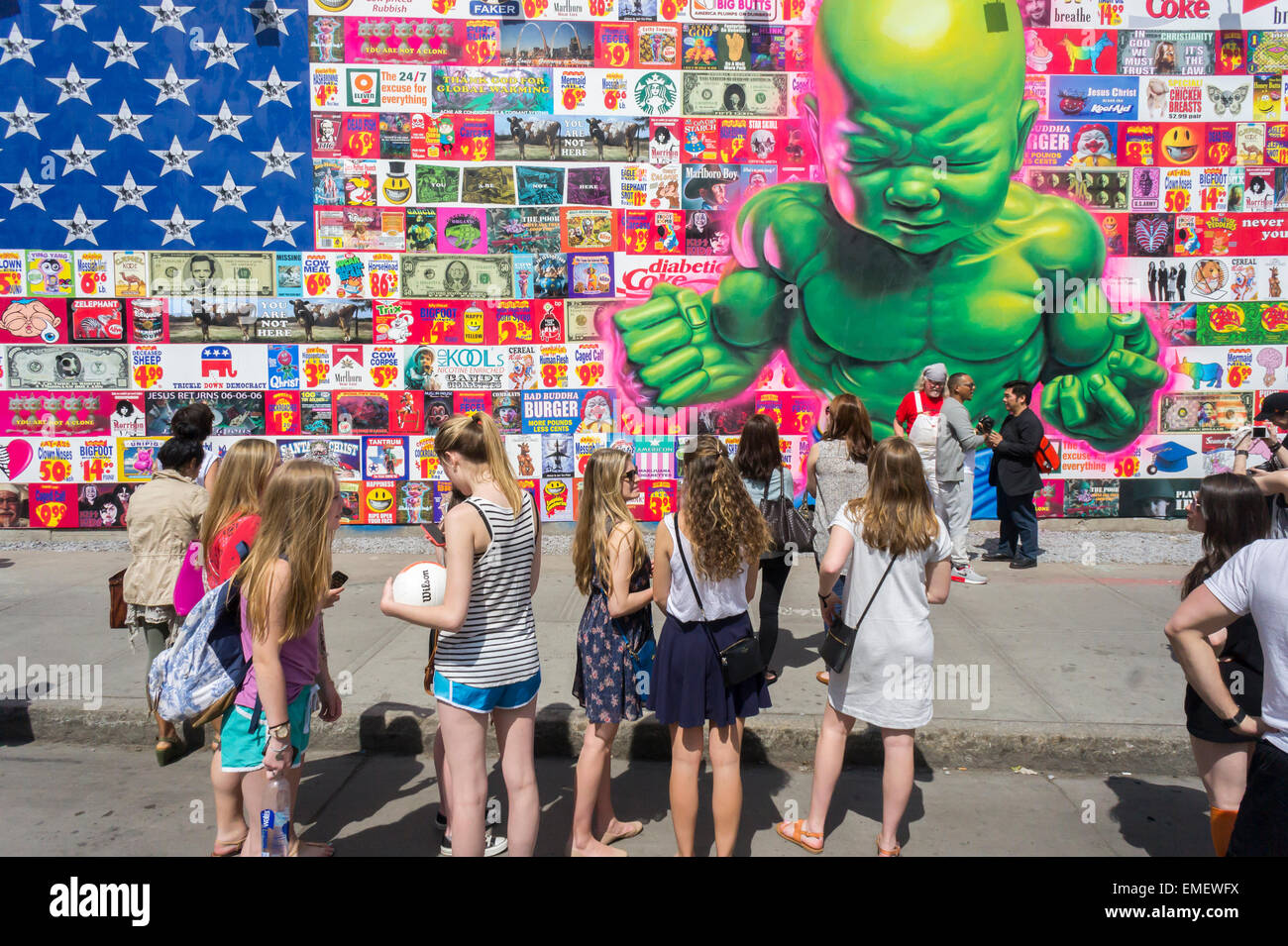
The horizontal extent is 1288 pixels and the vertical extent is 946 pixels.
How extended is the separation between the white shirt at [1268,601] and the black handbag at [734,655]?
1652 millimetres

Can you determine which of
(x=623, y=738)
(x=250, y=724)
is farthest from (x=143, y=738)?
(x=623, y=738)

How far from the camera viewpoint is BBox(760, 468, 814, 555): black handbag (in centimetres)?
541

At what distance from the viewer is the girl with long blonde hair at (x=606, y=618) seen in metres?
3.75

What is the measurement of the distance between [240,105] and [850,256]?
6547mm

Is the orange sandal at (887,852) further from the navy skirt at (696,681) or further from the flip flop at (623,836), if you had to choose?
the flip flop at (623,836)

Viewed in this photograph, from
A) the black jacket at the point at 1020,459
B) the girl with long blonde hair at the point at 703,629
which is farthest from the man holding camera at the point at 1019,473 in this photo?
the girl with long blonde hair at the point at 703,629

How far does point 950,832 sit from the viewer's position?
13.5ft

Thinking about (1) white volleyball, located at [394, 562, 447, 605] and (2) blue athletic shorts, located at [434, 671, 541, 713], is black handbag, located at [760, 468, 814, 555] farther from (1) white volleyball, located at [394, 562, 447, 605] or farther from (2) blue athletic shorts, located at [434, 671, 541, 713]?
(1) white volleyball, located at [394, 562, 447, 605]

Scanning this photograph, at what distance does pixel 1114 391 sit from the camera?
952 cm

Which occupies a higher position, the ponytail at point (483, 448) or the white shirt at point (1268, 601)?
the ponytail at point (483, 448)

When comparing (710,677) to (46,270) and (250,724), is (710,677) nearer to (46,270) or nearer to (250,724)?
(250,724)

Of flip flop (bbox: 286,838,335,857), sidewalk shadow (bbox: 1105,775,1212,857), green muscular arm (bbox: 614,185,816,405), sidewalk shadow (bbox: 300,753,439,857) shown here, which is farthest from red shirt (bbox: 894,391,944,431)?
flip flop (bbox: 286,838,335,857)
